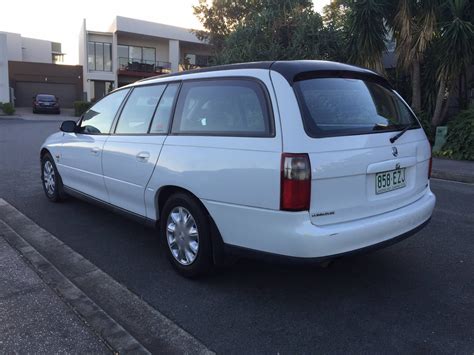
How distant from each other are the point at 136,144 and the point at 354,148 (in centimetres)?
206

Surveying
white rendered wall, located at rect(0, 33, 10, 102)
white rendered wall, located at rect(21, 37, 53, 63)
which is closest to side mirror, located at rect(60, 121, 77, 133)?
white rendered wall, located at rect(0, 33, 10, 102)

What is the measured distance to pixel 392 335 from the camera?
9.75ft

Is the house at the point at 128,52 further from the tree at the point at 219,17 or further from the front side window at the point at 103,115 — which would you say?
the front side window at the point at 103,115

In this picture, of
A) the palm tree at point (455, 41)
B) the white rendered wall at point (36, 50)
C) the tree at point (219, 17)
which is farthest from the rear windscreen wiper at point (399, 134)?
the white rendered wall at point (36, 50)

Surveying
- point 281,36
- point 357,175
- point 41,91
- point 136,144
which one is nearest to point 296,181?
point 357,175

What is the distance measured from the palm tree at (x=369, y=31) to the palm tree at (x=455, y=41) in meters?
1.61

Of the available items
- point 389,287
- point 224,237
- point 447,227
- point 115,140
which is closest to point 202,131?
point 224,237

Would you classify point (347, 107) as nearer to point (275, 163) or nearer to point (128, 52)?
point (275, 163)

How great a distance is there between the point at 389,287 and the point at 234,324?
136cm

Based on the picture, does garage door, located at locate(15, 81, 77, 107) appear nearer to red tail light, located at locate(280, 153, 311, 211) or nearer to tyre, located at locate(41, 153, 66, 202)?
tyre, located at locate(41, 153, 66, 202)

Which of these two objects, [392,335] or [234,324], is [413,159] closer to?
[392,335]

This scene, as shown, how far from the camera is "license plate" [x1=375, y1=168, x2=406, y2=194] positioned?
3316 millimetres

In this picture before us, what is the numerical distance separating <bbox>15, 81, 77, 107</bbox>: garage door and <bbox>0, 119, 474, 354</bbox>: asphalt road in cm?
4102

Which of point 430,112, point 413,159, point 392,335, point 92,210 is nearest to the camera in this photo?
point 392,335
